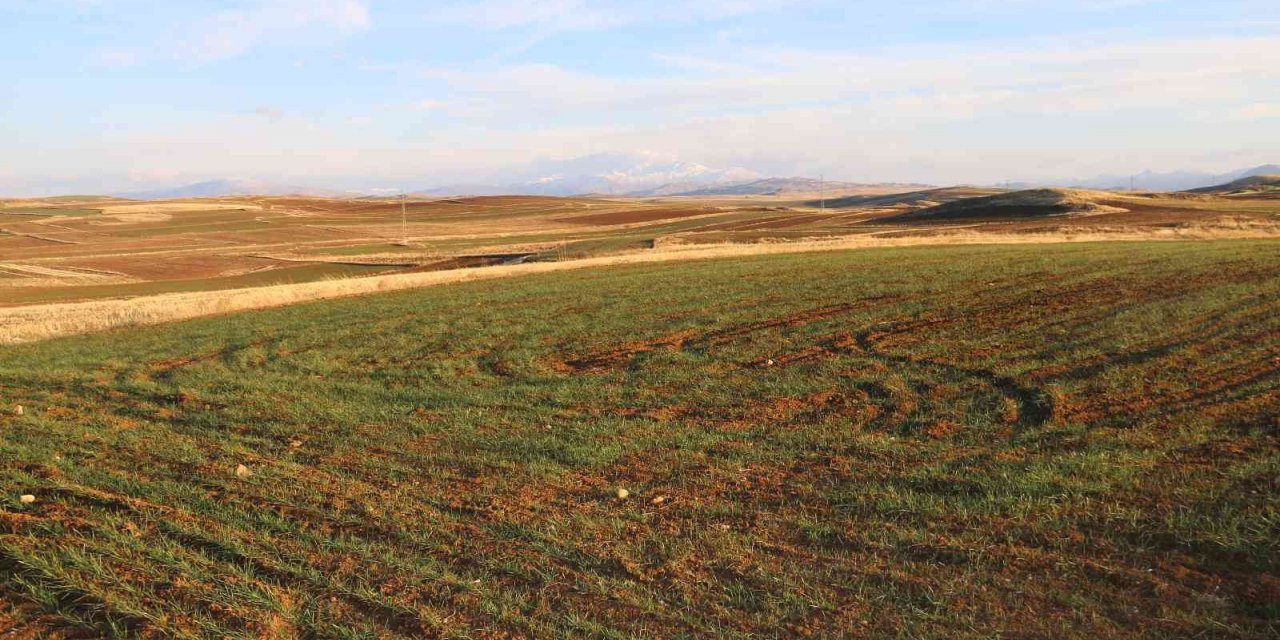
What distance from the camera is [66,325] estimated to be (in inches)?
1163

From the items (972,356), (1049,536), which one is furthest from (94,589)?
(972,356)

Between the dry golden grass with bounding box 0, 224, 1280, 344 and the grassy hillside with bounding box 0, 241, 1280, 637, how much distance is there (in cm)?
1504

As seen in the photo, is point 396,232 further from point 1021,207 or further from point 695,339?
point 695,339

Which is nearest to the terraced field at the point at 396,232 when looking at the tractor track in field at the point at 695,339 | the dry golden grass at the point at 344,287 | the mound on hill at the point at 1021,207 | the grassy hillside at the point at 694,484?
the mound on hill at the point at 1021,207

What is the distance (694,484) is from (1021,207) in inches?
2986

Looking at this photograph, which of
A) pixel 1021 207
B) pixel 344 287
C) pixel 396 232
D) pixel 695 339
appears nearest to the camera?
pixel 695 339

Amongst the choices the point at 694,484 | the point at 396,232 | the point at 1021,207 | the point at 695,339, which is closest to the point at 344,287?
the point at 695,339

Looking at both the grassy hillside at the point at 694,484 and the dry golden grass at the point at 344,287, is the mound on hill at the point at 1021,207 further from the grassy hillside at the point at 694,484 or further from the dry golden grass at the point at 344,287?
the grassy hillside at the point at 694,484

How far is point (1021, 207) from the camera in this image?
73.4 m

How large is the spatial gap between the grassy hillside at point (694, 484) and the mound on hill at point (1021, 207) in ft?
191

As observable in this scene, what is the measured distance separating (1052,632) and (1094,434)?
184 inches

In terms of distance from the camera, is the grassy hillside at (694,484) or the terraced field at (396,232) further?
the terraced field at (396,232)

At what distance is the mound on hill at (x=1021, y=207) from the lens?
224 feet

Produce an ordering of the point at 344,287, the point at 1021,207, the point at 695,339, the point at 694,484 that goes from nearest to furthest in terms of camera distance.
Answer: the point at 694,484, the point at 695,339, the point at 344,287, the point at 1021,207
